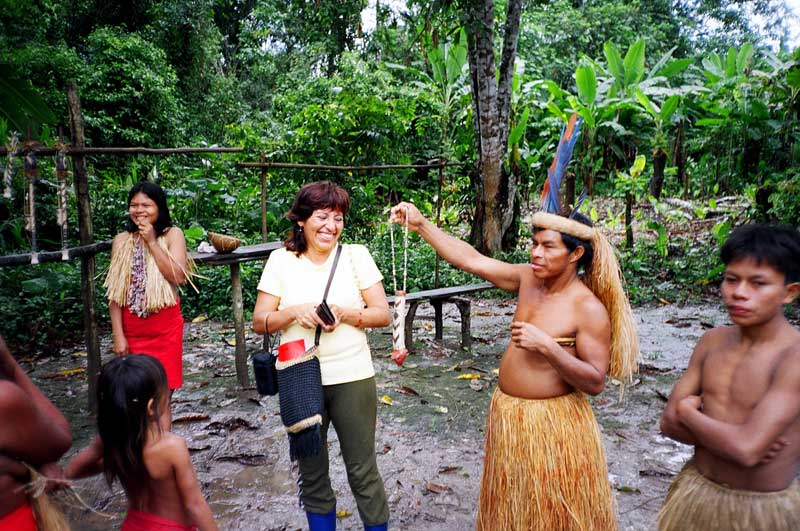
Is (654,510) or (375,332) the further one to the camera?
(375,332)

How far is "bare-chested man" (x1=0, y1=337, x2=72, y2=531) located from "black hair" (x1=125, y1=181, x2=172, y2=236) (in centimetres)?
180

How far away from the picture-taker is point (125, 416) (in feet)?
5.49

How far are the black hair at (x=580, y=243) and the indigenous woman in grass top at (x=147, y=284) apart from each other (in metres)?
2.08

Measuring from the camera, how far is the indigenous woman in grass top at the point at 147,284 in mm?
3205

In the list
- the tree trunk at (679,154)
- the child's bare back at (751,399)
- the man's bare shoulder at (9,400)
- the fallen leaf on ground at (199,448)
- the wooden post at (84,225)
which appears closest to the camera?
the man's bare shoulder at (9,400)

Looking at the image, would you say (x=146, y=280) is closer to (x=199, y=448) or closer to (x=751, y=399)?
(x=199, y=448)

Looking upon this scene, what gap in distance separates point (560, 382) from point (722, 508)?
0.65m

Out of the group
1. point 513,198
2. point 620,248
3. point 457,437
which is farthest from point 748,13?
point 457,437

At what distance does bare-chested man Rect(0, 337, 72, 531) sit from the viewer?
55.0 inches

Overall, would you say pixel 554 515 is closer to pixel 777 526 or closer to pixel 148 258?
pixel 777 526

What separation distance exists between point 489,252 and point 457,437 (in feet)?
14.5

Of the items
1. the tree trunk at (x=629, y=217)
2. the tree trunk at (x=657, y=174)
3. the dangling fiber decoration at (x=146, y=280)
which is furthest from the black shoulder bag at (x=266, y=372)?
the tree trunk at (x=657, y=174)

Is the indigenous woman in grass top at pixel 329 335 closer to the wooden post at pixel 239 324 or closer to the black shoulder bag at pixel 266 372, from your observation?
the black shoulder bag at pixel 266 372

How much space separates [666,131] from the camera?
885cm
